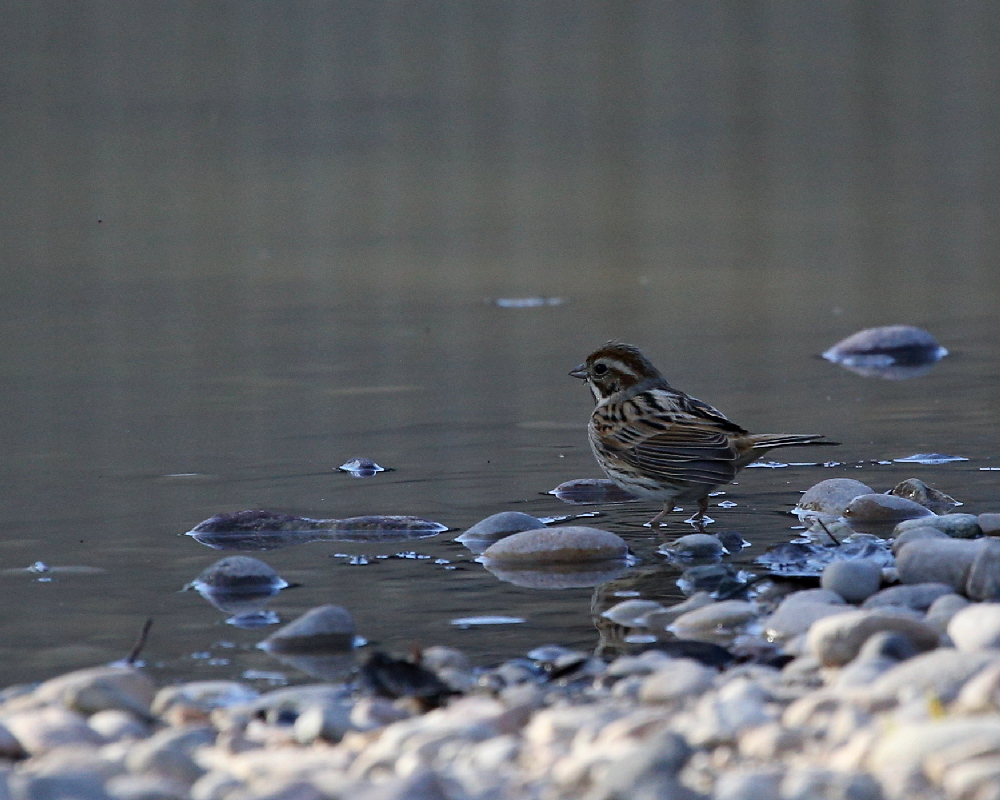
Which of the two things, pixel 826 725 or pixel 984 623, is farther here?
pixel 984 623

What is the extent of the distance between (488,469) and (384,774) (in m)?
3.99

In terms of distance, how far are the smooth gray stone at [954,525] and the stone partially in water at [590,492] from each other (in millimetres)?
1478

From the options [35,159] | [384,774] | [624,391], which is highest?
[35,159]

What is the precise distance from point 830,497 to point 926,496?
15.4 inches

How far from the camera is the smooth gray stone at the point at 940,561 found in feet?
18.5

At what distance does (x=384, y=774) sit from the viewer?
3.93 meters

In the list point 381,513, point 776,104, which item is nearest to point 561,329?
point 381,513

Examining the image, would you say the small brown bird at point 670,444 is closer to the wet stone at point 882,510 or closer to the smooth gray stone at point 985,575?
the wet stone at point 882,510

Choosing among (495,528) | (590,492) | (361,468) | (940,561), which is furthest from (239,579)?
(940,561)

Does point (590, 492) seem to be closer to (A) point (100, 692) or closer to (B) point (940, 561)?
(B) point (940, 561)

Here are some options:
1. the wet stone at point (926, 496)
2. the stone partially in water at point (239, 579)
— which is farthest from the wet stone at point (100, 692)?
the wet stone at point (926, 496)

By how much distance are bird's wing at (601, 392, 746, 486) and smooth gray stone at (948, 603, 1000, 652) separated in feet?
7.12

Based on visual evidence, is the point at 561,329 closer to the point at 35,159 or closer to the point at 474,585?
the point at 474,585

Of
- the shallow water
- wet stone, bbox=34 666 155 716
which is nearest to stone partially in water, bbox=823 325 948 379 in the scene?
the shallow water
